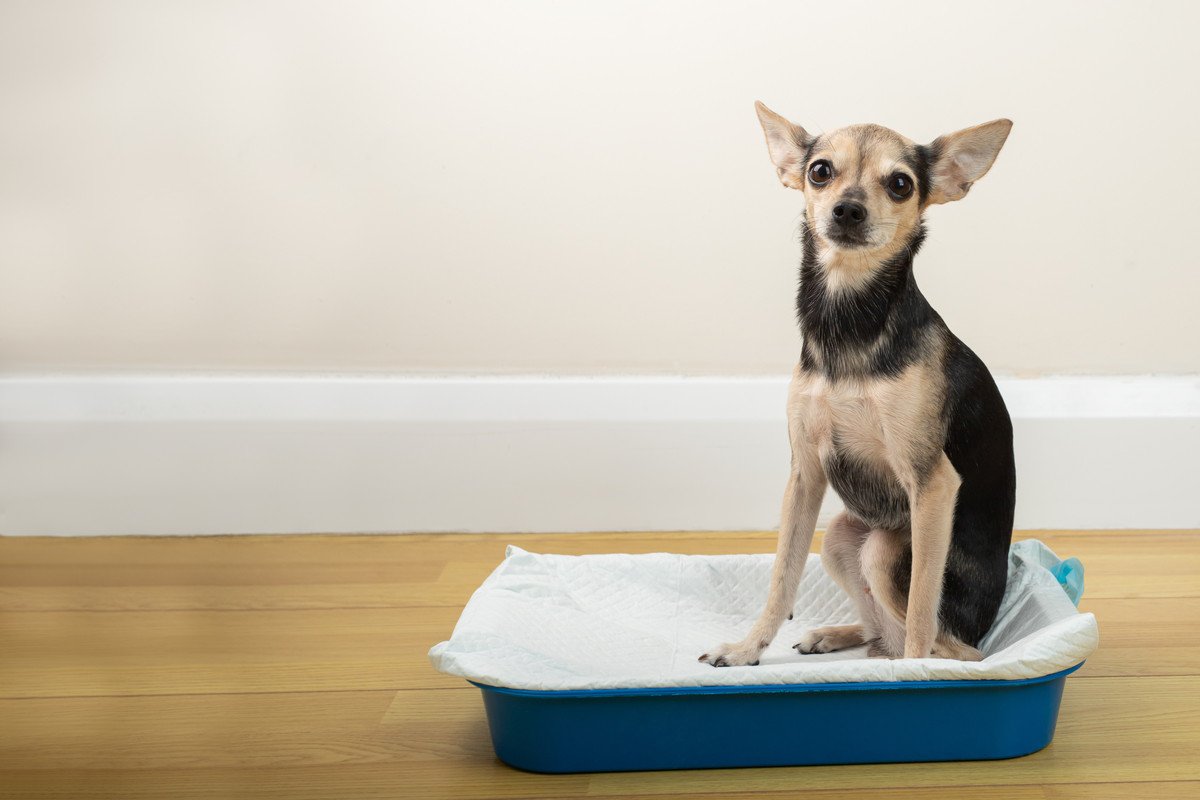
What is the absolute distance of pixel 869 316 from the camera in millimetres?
1339

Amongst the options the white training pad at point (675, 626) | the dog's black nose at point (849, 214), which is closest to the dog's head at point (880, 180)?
the dog's black nose at point (849, 214)

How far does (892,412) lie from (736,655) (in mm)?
374

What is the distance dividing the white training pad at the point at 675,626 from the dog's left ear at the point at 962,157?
55 cm

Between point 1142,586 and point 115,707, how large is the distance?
1.65 meters

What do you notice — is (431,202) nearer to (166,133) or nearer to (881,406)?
(166,133)

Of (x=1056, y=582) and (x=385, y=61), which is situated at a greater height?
(x=385, y=61)

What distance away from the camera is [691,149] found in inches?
86.6

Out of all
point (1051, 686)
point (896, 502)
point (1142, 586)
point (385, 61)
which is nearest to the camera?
point (1051, 686)

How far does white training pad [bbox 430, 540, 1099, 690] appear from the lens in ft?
3.89

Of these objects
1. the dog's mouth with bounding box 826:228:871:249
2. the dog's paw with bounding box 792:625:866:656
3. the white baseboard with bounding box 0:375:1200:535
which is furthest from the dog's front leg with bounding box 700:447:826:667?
the white baseboard with bounding box 0:375:1200:535

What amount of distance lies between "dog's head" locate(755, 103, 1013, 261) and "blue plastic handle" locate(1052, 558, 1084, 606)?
0.53 meters

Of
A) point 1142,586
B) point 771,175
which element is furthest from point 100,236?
point 1142,586

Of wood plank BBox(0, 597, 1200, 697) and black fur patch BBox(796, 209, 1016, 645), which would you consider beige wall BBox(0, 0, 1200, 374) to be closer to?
wood plank BBox(0, 597, 1200, 697)

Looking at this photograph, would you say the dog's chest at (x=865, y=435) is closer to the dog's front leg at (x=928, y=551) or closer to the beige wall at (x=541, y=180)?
the dog's front leg at (x=928, y=551)
